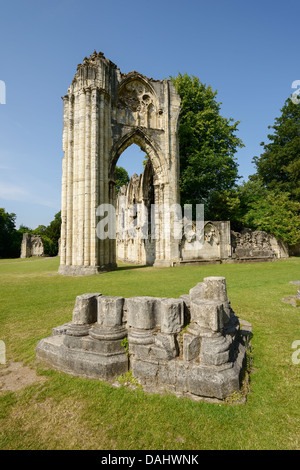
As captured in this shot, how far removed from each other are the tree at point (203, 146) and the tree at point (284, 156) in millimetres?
8366

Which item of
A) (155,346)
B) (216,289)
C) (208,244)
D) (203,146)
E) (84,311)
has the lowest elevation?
(155,346)

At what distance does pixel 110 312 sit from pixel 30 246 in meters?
28.5

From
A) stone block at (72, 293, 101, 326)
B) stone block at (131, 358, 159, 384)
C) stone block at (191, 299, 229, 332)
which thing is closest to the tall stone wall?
stone block at (72, 293, 101, 326)

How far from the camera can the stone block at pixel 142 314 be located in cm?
267

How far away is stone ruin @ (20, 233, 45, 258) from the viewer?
27484 millimetres

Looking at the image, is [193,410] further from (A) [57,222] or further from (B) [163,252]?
(A) [57,222]

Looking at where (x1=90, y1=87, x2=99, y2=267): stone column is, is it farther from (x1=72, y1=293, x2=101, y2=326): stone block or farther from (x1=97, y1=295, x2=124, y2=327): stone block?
(x1=97, y1=295, x2=124, y2=327): stone block

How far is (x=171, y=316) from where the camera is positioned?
2.60 meters

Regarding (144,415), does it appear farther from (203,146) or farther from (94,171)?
(203,146)

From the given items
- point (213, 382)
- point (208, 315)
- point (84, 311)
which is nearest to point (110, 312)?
point (84, 311)

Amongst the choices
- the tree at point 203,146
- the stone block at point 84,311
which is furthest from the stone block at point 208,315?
the tree at point 203,146

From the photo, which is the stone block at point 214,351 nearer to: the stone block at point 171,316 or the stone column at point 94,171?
the stone block at point 171,316
